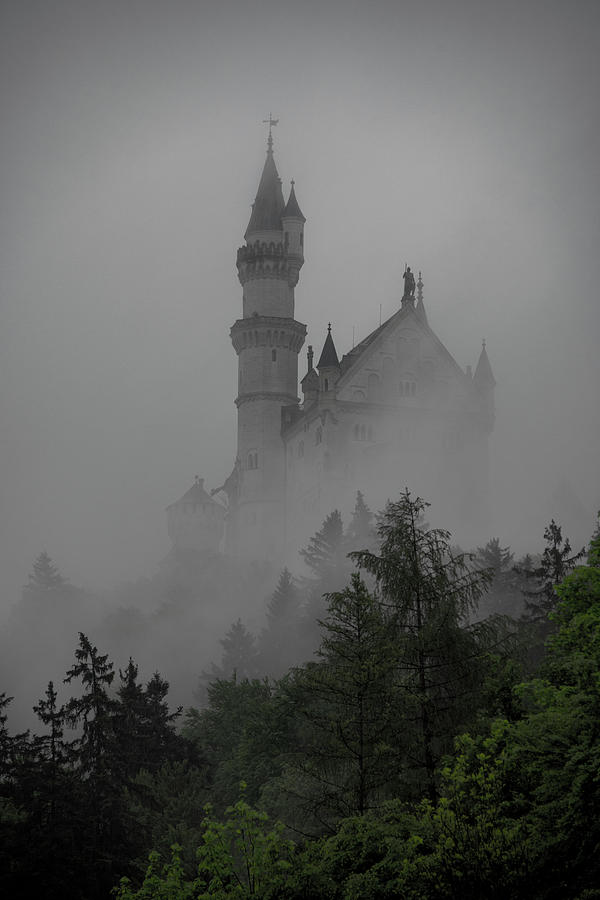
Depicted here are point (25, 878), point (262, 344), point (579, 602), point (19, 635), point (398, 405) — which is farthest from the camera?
point (262, 344)

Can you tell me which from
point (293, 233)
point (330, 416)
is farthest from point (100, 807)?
point (293, 233)

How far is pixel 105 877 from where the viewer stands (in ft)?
77.2

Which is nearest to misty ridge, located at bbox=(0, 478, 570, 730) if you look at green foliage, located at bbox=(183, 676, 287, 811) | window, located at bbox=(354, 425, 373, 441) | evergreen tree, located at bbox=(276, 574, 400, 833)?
window, located at bbox=(354, 425, 373, 441)

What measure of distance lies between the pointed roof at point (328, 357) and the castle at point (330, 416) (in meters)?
0.11

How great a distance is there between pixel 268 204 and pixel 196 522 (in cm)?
3420

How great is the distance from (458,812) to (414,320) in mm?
74955

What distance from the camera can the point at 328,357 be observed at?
83625 millimetres

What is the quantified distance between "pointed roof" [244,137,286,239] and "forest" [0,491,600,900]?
67.0 m

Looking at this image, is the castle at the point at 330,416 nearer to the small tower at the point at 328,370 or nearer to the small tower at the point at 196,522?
the small tower at the point at 328,370

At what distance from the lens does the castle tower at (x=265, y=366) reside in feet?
293

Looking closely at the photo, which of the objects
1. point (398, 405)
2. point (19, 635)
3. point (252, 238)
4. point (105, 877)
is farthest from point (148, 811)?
point (252, 238)

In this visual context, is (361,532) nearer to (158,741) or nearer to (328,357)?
(328,357)

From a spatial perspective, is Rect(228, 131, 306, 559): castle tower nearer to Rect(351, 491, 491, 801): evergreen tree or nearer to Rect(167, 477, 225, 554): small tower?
Rect(167, 477, 225, 554): small tower

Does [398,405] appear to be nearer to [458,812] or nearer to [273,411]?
[273,411]
